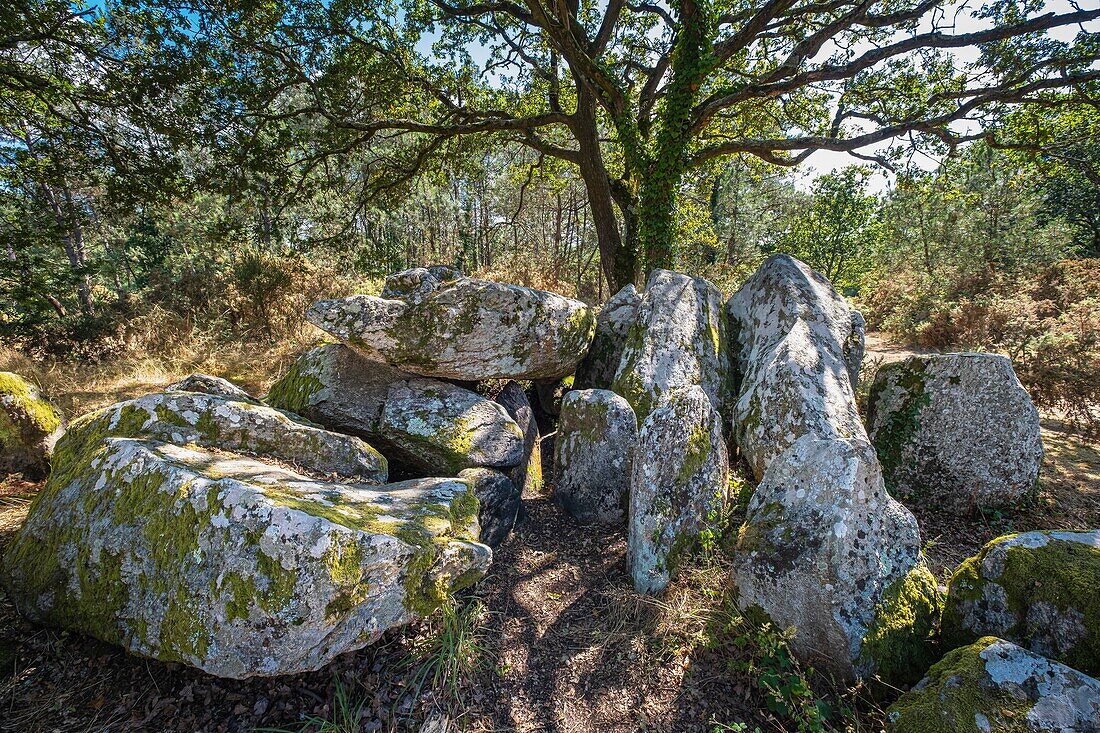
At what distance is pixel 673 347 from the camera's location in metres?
5.13

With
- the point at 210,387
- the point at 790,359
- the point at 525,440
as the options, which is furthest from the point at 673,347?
the point at 210,387

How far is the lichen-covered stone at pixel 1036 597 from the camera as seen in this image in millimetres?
1957

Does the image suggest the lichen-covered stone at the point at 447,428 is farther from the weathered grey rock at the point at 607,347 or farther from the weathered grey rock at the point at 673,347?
the weathered grey rock at the point at 607,347

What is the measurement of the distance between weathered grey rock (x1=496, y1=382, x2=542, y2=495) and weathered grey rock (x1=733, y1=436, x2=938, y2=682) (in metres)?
2.34

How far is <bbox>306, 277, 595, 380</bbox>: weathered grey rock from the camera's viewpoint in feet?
14.3

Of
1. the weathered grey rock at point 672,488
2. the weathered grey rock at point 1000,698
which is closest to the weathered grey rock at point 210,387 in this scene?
the weathered grey rock at point 672,488

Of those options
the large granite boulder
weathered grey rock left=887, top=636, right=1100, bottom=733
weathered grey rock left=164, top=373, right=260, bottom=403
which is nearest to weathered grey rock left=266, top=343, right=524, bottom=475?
weathered grey rock left=164, top=373, right=260, bottom=403

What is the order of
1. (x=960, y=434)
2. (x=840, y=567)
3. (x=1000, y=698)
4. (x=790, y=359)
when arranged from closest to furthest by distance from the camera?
1. (x=1000, y=698)
2. (x=840, y=567)
3. (x=960, y=434)
4. (x=790, y=359)

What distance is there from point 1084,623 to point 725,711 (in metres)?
1.66

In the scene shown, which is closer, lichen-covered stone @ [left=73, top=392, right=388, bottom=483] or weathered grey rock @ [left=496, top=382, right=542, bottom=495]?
lichen-covered stone @ [left=73, top=392, right=388, bottom=483]

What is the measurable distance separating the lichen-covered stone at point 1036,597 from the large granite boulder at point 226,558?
2.61 metres

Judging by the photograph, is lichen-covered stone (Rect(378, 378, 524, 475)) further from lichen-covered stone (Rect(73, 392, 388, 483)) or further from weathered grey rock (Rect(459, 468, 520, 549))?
lichen-covered stone (Rect(73, 392, 388, 483))

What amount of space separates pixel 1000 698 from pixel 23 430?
23.4 feet

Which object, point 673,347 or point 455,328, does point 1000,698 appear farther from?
point 455,328
